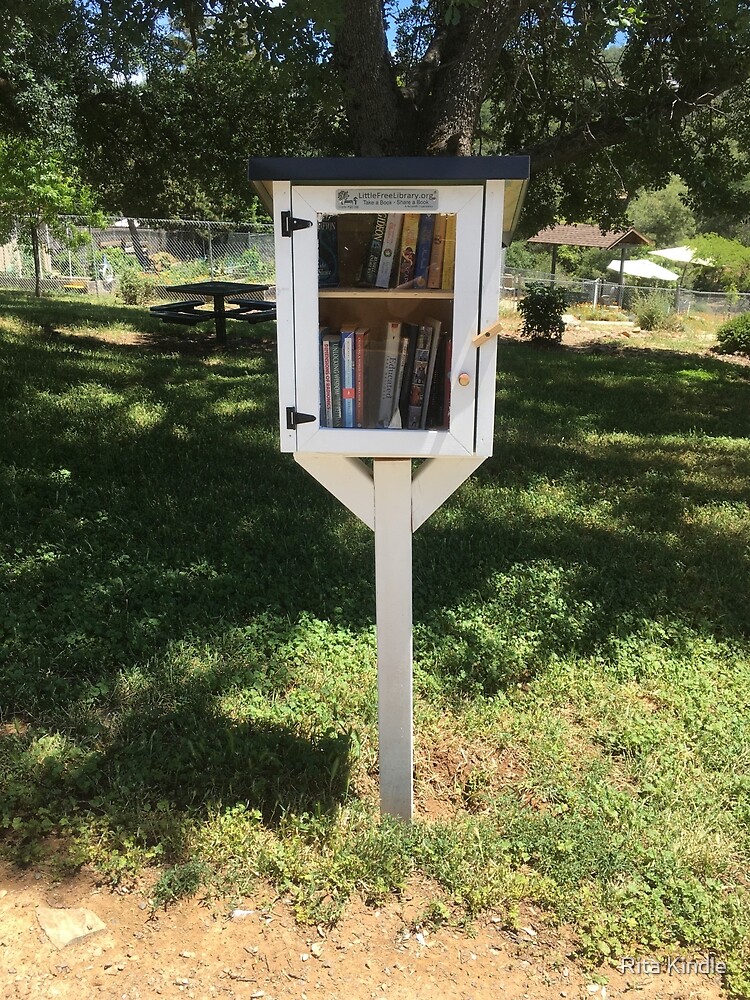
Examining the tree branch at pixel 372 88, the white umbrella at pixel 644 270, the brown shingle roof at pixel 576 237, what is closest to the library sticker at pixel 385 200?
the tree branch at pixel 372 88

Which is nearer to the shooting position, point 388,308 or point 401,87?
point 388,308

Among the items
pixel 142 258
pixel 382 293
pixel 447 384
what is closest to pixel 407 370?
pixel 447 384

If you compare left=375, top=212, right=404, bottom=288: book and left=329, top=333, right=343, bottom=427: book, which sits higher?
left=375, top=212, right=404, bottom=288: book

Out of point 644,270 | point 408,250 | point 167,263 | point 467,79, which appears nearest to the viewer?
point 408,250

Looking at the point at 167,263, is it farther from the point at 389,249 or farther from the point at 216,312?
the point at 389,249

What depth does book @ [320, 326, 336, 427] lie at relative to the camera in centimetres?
232

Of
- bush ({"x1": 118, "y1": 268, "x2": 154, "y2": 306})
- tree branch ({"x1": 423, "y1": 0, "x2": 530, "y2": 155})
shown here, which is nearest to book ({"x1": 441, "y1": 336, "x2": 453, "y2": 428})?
tree branch ({"x1": 423, "y1": 0, "x2": 530, "y2": 155})

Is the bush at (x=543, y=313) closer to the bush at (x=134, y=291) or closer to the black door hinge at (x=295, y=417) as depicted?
the bush at (x=134, y=291)

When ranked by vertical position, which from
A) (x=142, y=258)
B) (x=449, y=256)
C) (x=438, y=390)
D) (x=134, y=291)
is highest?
(x=142, y=258)

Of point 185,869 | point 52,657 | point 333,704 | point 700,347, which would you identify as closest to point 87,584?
point 52,657

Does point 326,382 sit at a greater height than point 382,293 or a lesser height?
lesser

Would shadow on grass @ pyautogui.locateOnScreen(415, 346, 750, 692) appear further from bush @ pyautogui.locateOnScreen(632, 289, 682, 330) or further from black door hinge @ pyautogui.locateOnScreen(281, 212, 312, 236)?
bush @ pyautogui.locateOnScreen(632, 289, 682, 330)

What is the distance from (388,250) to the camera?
2.28m

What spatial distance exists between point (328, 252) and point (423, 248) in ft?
0.91
